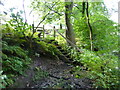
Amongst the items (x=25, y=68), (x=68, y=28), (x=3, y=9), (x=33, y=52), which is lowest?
(x=25, y=68)

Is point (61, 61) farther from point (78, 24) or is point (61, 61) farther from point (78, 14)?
point (78, 14)

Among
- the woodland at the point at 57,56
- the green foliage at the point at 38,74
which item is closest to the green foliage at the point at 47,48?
the woodland at the point at 57,56

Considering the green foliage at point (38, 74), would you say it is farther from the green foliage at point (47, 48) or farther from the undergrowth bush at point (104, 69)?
the undergrowth bush at point (104, 69)

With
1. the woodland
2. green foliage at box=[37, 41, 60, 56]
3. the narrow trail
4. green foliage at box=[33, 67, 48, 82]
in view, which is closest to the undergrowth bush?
the woodland

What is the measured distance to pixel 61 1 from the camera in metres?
5.16

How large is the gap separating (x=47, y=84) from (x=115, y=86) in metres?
1.85

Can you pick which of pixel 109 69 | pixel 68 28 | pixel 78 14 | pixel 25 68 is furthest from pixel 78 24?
pixel 25 68

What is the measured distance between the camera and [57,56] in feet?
16.8

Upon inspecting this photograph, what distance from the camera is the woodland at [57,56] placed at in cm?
300

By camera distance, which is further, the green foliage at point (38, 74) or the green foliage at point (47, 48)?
the green foliage at point (47, 48)

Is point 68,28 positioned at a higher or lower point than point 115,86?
higher

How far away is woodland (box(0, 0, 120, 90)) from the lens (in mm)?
2998

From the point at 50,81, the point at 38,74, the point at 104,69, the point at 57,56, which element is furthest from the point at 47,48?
the point at 104,69

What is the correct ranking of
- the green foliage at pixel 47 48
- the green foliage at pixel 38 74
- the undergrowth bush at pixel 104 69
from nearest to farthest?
the undergrowth bush at pixel 104 69, the green foliage at pixel 38 74, the green foliage at pixel 47 48
